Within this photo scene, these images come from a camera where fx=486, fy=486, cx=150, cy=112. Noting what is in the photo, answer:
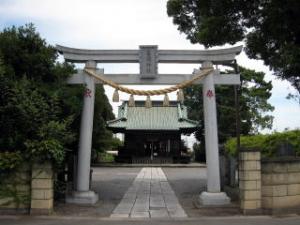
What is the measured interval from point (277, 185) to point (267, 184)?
0.25m

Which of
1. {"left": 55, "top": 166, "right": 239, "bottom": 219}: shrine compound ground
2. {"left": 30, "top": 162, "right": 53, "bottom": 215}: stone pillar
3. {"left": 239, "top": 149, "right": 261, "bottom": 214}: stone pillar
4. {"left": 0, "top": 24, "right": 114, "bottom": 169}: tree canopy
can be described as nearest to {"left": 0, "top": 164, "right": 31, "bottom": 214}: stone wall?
{"left": 30, "top": 162, "right": 53, "bottom": 215}: stone pillar

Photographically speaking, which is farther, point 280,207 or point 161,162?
point 161,162

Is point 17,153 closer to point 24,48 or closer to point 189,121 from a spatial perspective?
point 24,48

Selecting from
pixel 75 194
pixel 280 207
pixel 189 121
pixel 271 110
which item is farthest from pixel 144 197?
pixel 189 121

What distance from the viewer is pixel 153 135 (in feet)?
158

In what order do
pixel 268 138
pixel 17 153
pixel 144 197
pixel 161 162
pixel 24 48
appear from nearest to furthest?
pixel 17 153
pixel 24 48
pixel 268 138
pixel 144 197
pixel 161 162

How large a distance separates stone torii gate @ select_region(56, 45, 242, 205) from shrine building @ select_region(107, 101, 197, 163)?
3195cm

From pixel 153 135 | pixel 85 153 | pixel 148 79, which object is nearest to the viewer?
pixel 85 153

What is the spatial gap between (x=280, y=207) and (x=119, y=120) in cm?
3686

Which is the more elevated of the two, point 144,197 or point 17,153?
point 17,153

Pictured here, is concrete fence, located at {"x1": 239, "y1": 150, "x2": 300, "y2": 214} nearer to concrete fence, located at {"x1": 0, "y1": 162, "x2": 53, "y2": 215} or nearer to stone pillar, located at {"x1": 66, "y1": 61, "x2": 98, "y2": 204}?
stone pillar, located at {"x1": 66, "y1": 61, "x2": 98, "y2": 204}

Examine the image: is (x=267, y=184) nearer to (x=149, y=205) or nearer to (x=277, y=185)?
Answer: (x=277, y=185)

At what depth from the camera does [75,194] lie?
14.1 metres

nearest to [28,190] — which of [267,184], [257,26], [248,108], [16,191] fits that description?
[16,191]
